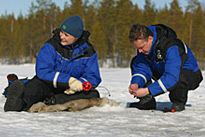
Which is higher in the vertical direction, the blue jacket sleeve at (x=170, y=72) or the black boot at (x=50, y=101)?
the blue jacket sleeve at (x=170, y=72)

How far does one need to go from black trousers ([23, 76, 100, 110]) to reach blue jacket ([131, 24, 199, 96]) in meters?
0.67

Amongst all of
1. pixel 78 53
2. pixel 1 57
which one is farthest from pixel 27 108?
pixel 1 57

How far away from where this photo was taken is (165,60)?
342 cm

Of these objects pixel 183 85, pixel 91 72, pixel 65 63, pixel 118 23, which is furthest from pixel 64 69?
pixel 118 23

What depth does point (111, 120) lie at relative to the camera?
287 centimetres

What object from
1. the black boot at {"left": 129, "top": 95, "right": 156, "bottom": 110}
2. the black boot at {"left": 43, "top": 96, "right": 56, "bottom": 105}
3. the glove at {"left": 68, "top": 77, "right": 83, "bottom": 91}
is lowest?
the black boot at {"left": 129, "top": 95, "right": 156, "bottom": 110}

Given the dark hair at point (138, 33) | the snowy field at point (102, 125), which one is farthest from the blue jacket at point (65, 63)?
the dark hair at point (138, 33)

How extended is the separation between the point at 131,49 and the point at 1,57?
1098 inches

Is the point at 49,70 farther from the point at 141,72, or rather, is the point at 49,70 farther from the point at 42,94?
the point at 141,72

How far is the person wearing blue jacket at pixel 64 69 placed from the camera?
3516 millimetres

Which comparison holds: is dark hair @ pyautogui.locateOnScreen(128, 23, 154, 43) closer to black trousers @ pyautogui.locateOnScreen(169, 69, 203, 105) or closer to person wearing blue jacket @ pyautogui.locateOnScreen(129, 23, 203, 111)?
person wearing blue jacket @ pyautogui.locateOnScreen(129, 23, 203, 111)

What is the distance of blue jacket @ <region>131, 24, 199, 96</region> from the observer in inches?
130

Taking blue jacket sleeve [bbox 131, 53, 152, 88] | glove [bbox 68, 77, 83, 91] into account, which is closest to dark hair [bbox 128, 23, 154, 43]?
blue jacket sleeve [bbox 131, 53, 152, 88]

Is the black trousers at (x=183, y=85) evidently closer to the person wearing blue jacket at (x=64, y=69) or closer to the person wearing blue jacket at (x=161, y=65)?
the person wearing blue jacket at (x=161, y=65)
